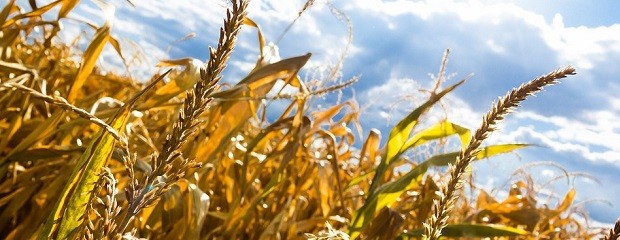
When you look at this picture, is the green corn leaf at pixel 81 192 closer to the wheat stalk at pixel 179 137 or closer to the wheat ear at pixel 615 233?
the wheat stalk at pixel 179 137

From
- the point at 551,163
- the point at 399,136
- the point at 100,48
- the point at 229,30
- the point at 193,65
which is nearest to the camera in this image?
the point at 229,30

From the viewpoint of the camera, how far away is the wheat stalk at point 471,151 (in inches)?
19.1

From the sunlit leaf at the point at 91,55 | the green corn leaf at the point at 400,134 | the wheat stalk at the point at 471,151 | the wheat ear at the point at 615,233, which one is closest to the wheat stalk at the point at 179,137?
the wheat stalk at the point at 471,151

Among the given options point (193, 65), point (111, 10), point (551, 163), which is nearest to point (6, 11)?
point (111, 10)

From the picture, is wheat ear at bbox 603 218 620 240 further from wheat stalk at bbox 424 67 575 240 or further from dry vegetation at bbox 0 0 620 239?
dry vegetation at bbox 0 0 620 239

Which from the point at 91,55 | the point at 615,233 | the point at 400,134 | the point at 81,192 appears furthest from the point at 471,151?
the point at 400,134

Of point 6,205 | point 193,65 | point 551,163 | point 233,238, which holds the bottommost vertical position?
point 6,205

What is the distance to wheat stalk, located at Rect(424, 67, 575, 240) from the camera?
1.59 ft

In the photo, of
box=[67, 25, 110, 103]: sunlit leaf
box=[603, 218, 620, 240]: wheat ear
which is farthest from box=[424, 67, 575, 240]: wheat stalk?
box=[67, 25, 110, 103]: sunlit leaf

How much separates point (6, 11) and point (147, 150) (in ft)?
1.51

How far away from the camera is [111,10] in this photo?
158cm

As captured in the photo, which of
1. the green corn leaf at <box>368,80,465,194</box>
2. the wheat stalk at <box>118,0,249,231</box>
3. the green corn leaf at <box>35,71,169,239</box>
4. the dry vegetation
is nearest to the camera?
the wheat stalk at <box>118,0,249,231</box>

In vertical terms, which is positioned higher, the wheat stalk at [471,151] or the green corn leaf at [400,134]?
the green corn leaf at [400,134]

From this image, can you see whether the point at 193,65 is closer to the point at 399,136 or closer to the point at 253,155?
the point at 253,155
